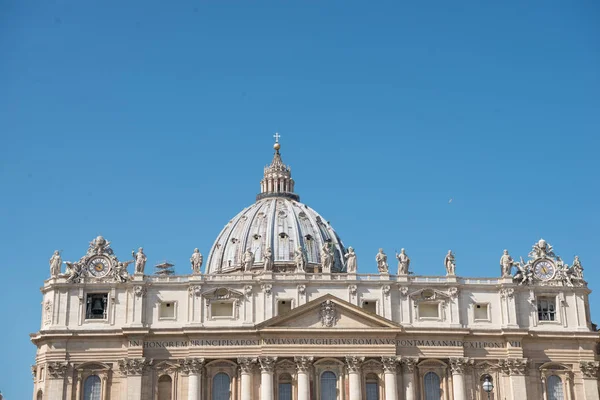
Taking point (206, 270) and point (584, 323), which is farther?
point (206, 270)

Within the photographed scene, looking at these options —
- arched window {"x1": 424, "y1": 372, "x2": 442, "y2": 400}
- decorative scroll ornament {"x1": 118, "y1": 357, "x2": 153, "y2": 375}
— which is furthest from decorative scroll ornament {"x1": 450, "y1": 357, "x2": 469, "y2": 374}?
decorative scroll ornament {"x1": 118, "y1": 357, "x2": 153, "y2": 375}

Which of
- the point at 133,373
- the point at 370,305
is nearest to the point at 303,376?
the point at 370,305

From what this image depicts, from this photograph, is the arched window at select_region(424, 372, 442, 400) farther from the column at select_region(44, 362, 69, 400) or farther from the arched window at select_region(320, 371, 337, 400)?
the column at select_region(44, 362, 69, 400)

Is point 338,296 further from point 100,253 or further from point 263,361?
point 100,253

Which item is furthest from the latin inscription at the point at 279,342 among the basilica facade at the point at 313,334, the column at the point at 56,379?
the column at the point at 56,379

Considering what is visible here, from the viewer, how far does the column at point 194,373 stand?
8131 centimetres

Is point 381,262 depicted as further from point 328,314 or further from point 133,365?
point 133,365

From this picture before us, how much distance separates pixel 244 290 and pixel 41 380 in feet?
60.1

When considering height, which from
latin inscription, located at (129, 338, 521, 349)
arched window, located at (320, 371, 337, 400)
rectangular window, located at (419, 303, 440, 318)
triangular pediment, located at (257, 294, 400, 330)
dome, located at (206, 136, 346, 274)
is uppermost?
dome, located at (206, 136, 346, 274)

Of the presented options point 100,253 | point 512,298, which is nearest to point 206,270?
point 100,253

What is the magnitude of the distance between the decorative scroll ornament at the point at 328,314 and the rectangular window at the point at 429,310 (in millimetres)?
7958

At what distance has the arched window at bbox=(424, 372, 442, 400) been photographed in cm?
8419

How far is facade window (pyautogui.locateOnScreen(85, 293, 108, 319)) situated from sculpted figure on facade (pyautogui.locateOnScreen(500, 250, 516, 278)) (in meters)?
34.0

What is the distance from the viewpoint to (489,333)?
280 feet
